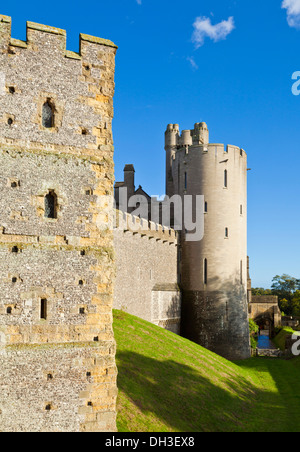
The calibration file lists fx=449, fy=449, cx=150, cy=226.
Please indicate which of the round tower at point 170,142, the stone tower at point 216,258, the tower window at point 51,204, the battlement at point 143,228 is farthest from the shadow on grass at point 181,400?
the round tower at point 170,142

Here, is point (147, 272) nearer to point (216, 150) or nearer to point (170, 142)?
point (216, 150)

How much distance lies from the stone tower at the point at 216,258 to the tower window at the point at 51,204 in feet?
83.6

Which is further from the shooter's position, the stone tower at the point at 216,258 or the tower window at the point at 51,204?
the stone tower at the point at 216,258

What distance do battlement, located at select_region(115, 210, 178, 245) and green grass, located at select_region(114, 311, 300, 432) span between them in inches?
221

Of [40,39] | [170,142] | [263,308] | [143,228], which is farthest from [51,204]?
[263,308]

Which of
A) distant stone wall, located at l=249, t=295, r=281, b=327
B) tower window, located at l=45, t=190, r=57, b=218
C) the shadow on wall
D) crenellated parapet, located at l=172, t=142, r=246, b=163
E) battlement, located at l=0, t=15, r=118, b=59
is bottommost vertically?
distant stone wall, located at l=249, t=295, r=281, b=327

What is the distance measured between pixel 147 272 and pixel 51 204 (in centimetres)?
2014

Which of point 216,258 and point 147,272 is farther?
point 216,258

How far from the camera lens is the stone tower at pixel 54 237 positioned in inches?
388

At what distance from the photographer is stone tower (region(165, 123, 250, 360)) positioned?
34219mm

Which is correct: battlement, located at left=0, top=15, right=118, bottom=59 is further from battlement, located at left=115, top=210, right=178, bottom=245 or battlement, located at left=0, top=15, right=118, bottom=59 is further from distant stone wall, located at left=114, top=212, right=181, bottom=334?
distant stone wall, located at left=114, top=212, right=181, bottom=334

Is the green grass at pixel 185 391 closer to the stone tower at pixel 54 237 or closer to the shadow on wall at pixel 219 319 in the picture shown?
the stone tower at pixel 54 237

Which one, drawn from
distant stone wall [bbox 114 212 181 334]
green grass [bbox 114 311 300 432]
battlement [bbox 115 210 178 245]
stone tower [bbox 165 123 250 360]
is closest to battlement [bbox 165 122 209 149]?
stone tower [bbox 165 123 250 360]

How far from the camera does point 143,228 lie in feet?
97.7
